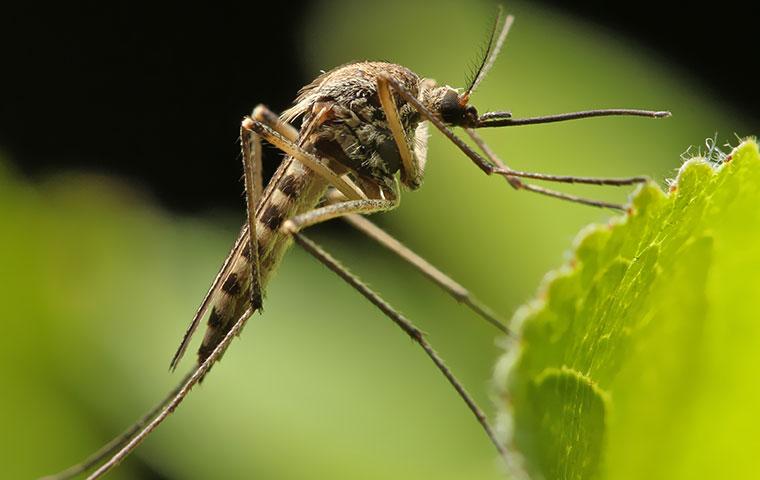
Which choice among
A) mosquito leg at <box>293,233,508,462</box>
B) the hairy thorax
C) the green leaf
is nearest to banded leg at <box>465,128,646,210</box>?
the hairy thorax

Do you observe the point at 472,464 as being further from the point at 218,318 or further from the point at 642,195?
the point at 642,195

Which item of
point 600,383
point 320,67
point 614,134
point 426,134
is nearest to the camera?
point 600,383

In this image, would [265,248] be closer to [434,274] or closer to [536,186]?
[434,274]

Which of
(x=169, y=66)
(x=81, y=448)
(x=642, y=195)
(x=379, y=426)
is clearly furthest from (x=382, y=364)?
(x=169, y=66)

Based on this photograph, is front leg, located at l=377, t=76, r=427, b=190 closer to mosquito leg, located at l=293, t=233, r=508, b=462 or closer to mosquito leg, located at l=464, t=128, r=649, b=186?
mosquito leg, located at l=464, t=128, r=649, b=186

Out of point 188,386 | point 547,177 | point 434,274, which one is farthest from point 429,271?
point 188,386

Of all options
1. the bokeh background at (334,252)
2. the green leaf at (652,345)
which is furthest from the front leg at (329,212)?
the green leaf at (652,345)

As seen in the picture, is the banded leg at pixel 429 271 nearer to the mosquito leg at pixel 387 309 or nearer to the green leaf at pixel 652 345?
the mosquito leg at pixel 387 309
